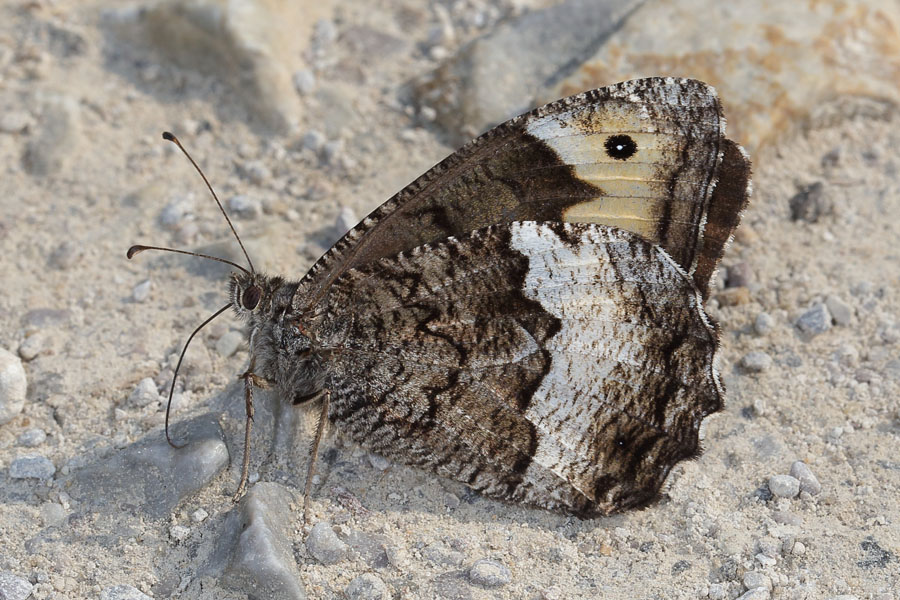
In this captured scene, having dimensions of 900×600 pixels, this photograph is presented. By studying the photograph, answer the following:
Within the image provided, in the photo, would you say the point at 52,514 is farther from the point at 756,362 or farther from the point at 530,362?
the point at 756,362

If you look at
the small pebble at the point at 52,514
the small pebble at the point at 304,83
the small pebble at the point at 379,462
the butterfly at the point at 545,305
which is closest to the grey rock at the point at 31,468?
the small pebble at the point at 52,514

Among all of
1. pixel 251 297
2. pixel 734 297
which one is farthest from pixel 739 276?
pixel 251 297

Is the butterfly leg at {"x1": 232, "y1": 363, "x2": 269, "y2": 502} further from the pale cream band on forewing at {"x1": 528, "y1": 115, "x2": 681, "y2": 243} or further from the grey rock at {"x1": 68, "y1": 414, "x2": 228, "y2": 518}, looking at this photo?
the pale cream band on forewing at {"x1": 528, "y1": 115, "x2": 681, "y2": 243}

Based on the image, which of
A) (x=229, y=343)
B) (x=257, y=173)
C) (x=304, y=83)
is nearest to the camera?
(x=229, y=343)

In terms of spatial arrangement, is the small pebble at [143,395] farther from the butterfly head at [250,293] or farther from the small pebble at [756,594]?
the small pebble at [756,594]

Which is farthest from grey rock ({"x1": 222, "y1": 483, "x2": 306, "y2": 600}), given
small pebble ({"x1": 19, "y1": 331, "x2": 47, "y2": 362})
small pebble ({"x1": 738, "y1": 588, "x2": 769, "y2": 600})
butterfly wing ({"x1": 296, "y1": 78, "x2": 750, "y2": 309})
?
small pebble ({"x1": 738, "y1": 588, "x2": 769, "y2": 600})

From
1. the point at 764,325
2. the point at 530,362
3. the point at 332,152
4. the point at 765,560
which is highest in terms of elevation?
the point at 332,152
